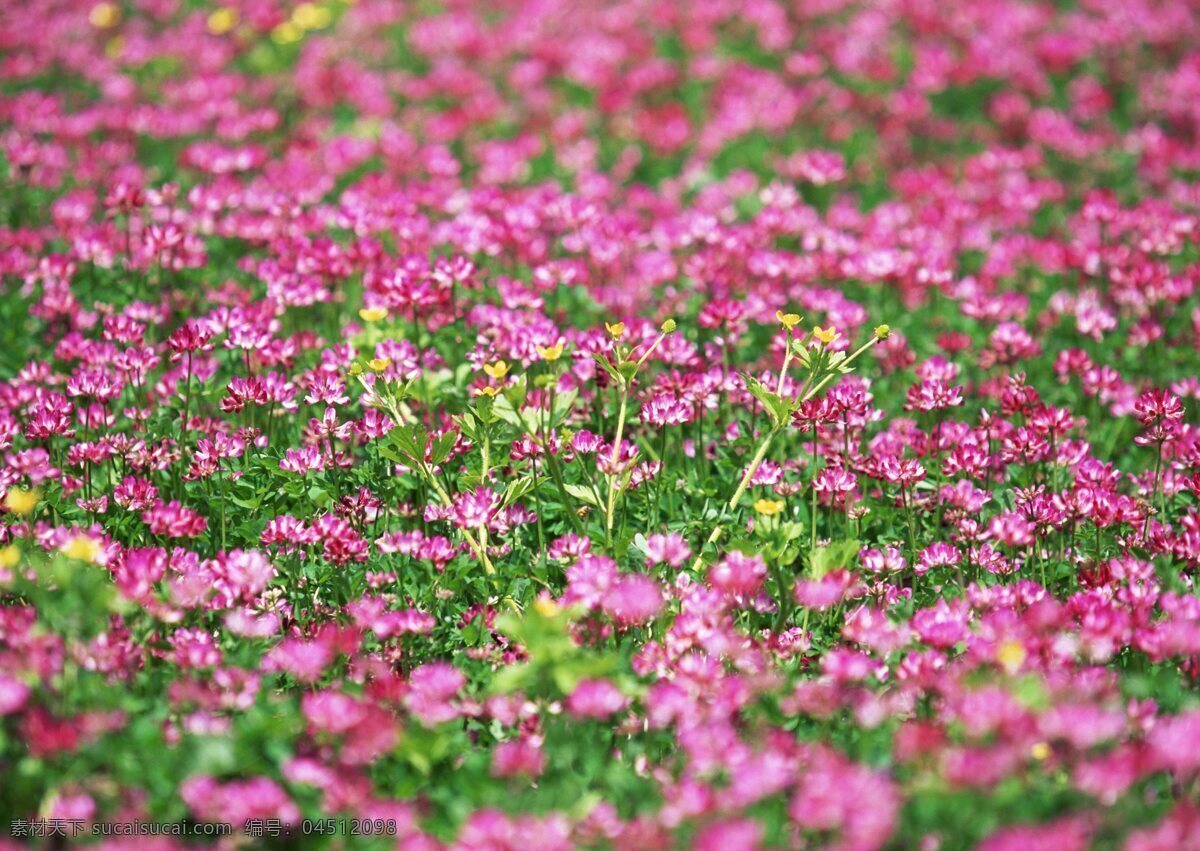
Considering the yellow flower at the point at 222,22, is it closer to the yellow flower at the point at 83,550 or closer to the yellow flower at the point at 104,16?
the yellow flower at the point at 104,16

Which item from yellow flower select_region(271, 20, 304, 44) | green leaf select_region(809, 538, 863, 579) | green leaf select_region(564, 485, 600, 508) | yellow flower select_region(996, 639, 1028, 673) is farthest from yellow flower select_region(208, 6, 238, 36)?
yellow flower select_region(996, 639, 1028, 673)

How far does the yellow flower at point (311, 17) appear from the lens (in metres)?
10.5

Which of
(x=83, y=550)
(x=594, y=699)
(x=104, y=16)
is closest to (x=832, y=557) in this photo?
(x=594, y=699)

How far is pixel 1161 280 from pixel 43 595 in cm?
508

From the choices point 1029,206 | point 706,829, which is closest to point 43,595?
point 706,829

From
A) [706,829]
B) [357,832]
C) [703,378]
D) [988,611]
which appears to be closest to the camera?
[706,829]

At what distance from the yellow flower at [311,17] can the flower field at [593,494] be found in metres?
2.30

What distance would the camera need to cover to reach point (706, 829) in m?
2.63

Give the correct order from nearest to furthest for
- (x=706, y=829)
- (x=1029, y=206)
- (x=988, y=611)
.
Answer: (x=706, y=829)
(x=988, y=611)
(x=1029, y=206)

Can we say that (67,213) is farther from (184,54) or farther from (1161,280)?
(1161,280)

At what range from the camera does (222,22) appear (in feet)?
34.5

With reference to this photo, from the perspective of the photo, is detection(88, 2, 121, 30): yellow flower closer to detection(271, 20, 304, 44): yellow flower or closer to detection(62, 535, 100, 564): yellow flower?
detection(271, 20, 304, 44): yellow flower

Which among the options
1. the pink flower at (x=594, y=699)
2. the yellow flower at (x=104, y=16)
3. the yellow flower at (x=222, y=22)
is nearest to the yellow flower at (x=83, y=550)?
the pink flower at (x=594, y=699)

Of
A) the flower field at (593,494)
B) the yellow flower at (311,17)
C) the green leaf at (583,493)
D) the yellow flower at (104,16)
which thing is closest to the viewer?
the flower field at (593,494)
